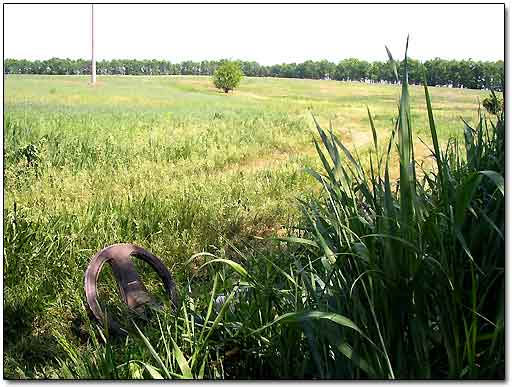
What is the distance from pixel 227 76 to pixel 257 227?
56 cm

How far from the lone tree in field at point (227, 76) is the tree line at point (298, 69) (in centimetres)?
2

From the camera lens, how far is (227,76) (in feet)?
7.93

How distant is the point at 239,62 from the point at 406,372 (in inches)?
55.0

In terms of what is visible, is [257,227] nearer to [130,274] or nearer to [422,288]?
[130,274]

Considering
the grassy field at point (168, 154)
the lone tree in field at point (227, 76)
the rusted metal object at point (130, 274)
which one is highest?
the lone tree in field at point (227, 76)

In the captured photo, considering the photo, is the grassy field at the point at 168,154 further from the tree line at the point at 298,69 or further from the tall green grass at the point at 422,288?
the tall green grass at the point at 422,288

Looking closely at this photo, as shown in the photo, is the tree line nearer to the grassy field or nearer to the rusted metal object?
the grassy field

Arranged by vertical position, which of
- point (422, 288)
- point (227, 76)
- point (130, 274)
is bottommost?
point (130, 274)

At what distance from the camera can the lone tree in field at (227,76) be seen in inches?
93.4

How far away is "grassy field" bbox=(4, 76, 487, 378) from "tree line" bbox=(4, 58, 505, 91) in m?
0.04

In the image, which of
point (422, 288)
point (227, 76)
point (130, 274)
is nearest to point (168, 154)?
point (227, 76)

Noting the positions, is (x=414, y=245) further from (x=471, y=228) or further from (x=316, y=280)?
(x=316, y=280)

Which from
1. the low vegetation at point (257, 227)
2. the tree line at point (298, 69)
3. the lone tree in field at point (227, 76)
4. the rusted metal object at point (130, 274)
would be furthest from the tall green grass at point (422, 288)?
the lone tree in field at point (227, 76)

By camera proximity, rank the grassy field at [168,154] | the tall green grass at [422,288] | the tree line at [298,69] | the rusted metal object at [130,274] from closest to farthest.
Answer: the tall green grass at [422,288] → the rusted metal object at [130,274] → the tree line at [298,69] → the grassy field at [168,154]
